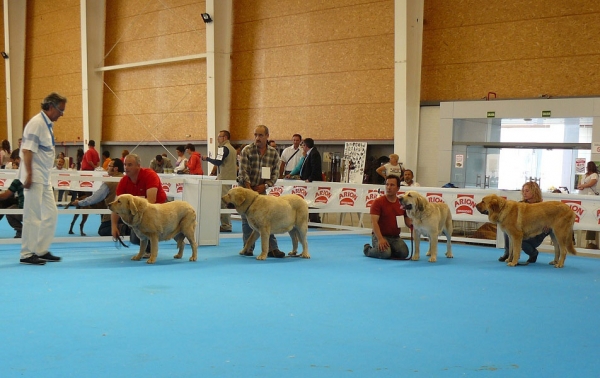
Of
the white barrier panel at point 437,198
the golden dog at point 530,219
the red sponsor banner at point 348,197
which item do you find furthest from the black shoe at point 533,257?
the red sponsor banner at point 348,197

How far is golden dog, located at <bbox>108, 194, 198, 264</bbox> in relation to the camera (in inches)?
293

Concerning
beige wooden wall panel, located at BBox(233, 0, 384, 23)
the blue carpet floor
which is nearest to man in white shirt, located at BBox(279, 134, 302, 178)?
beige wooden wall panel, located at BBox(233, 0, 384, 23)

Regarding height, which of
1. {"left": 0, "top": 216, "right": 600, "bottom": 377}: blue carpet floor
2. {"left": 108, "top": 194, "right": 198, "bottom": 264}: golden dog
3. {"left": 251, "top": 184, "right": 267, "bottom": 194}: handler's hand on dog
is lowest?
{"left": 0, "top": 216, "right": 600, "bottom": 377}: blue carpet floor

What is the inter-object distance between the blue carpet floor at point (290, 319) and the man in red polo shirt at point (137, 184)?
0.74 meters

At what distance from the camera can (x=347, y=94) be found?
17656mm

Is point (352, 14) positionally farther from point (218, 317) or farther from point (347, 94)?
point (218, 317)

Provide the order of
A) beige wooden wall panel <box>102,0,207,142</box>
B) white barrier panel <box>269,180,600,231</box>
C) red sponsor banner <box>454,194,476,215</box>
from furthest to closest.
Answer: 1. beige wooden wall panel <box>102,0,207,142</box>
2. red sponsor banner <box>454,194,476,215</box>
3. white barrier panel <box>269,180,600,231</box>

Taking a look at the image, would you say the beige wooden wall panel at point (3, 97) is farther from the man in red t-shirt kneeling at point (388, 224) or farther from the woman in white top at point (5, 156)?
the man in red t-shirt kneeling at point (388, 224)

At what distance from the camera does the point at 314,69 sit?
18422mm

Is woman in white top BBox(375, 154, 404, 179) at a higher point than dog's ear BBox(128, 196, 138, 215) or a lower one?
higher

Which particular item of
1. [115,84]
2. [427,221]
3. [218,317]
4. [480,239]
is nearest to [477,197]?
[480,239]

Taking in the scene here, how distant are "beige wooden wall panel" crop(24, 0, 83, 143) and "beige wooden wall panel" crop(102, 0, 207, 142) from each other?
5.81 ft

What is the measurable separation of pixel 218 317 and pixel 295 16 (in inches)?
595

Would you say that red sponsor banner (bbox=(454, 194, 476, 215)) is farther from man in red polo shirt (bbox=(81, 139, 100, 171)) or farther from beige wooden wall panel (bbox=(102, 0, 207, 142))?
beige wooden wall panel (bbox=(102, 0, 207, 142))
